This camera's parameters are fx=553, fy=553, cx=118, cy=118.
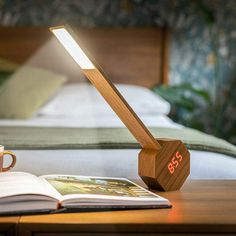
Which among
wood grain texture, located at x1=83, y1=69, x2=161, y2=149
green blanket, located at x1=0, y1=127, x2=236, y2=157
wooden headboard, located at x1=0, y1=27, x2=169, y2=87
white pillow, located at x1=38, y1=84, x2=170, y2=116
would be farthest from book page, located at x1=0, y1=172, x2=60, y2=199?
wooden headboard, located at x1=0, y1=27, x2=169, y2=87

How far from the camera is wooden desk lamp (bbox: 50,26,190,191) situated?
4.17 feet

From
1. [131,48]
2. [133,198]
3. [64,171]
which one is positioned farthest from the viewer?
[131,48]

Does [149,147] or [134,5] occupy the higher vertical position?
[134,5]

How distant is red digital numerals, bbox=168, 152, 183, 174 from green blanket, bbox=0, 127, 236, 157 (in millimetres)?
388

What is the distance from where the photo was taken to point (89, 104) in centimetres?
300

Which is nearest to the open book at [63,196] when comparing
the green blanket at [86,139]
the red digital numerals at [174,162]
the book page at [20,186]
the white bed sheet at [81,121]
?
the book page at [20,186]

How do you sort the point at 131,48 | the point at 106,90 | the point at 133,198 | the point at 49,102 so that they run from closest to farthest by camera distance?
the point at 133,198
the point at 106,90
the point at 49,102
the point at 131,48

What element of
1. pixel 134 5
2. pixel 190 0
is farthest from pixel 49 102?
pixel 190 0

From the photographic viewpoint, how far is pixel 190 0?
3762mm

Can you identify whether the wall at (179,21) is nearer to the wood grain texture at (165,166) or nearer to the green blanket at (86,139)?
the green blanket at (86,139)

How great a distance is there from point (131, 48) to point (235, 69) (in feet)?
2.49

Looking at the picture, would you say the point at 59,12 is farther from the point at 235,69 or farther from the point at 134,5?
the point at 235,69

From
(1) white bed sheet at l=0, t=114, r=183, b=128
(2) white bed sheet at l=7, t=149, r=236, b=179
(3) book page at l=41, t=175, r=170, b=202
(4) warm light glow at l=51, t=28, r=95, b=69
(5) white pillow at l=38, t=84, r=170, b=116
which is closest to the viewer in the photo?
(3) book page at l=41, t=175, r=170, b=202

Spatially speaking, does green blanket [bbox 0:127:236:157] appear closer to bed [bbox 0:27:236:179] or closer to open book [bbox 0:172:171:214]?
bed [bbox 0:27:236:179]
